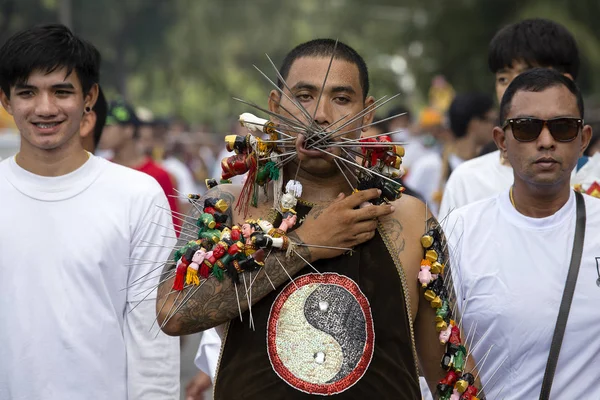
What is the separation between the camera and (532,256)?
4453mm

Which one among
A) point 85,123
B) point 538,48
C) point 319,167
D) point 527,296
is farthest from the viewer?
point 538,48

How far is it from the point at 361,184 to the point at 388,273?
319 mm

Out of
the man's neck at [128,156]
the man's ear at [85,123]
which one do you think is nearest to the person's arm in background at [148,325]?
the man's ear at [85,123]

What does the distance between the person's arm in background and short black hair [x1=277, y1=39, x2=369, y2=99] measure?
3.05 ft

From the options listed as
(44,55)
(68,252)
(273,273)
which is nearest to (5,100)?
(44,55)

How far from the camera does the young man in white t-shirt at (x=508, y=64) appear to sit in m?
5.88

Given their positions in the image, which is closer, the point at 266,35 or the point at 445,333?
the point at 445,333

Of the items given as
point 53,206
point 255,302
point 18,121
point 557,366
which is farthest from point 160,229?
point 557,366

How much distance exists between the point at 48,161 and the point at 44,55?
451 millimetres

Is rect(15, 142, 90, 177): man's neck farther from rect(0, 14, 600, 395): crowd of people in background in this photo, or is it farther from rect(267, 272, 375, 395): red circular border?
rect(267, 272, 375, 395): red circular border

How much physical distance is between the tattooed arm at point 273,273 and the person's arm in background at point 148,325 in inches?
33.2

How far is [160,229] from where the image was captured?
4707mm

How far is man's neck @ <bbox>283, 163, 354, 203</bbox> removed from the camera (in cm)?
393

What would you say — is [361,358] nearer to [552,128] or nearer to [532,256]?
[532,256]
